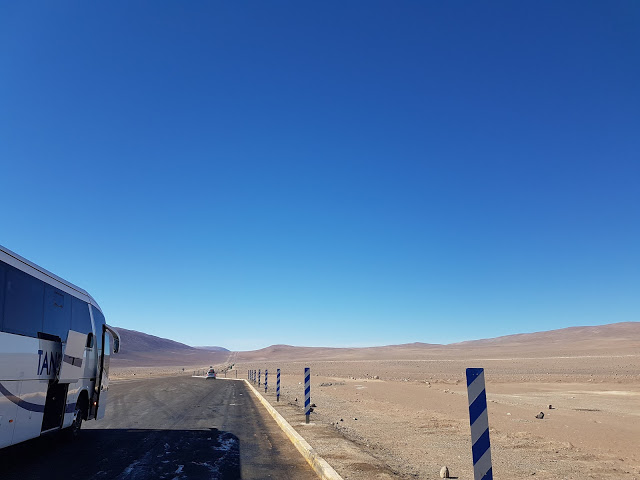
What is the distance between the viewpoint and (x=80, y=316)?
1095cm

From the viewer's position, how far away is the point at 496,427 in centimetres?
1371

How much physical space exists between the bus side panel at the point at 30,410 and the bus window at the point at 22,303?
0.92 m

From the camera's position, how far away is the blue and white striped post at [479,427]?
5.20 metres

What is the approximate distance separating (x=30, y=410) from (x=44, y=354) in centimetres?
103

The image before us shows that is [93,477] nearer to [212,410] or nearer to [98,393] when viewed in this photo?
[98,393]

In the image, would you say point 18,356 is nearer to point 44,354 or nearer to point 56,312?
point 44,354

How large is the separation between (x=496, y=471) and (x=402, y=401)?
46.9 feet

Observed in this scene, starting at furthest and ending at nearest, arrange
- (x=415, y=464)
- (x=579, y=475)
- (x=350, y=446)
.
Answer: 1. (x=350, y=446)
2. (x=415, y=464)
3. (x=579, y=475)

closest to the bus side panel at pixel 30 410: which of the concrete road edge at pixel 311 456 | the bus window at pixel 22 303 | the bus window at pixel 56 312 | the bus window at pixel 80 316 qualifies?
the bus window at pixel 22 303

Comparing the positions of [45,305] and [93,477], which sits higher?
[45,305]

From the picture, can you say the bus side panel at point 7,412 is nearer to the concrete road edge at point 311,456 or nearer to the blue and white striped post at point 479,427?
the concrete road edge at point 311,456

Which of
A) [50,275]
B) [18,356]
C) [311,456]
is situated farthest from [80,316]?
[311,456]

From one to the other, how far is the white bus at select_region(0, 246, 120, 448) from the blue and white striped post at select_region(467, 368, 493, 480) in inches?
270

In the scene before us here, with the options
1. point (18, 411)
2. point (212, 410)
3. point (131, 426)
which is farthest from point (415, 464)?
point (212, 410)
